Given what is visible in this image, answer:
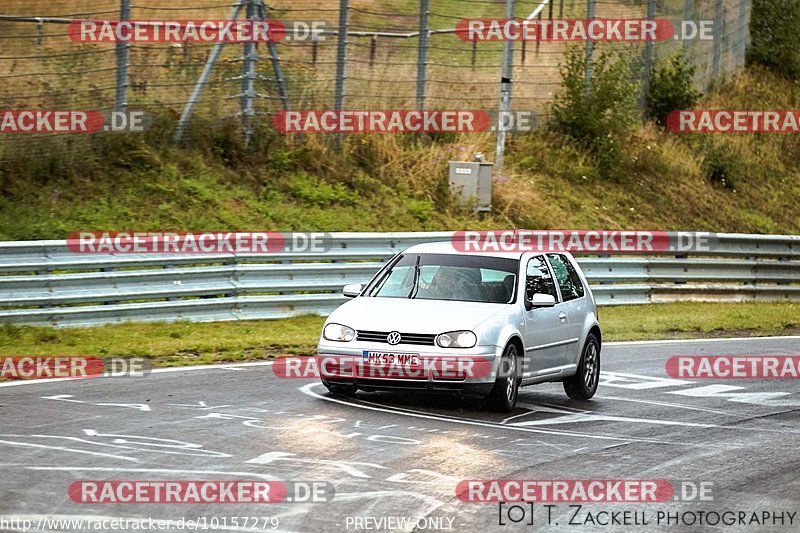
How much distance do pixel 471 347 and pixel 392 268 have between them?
75.3 inches

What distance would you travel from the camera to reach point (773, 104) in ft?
125

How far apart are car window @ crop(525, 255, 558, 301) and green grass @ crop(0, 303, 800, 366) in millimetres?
3546

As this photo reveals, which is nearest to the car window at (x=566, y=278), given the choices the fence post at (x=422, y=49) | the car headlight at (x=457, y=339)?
the car headlight at (x=457, y=339)

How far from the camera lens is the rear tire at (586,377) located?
13.5 m

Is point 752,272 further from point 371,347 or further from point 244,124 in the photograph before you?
point 371,347

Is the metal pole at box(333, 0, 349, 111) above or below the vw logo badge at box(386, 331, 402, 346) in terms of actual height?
above

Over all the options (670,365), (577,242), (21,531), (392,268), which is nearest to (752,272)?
(577,242)

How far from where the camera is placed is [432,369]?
11570 millimetres

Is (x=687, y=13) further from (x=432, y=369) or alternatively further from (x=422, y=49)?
(x=432, y=369)

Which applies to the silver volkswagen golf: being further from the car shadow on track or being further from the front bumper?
the car shadow on track

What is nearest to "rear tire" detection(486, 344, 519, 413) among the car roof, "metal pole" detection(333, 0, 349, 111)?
the car roof

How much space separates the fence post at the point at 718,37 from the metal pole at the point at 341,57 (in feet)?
49.7

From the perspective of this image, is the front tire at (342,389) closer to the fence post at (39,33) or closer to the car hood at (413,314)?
the car hood at (413,314)

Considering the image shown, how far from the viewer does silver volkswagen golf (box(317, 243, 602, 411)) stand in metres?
11.6
